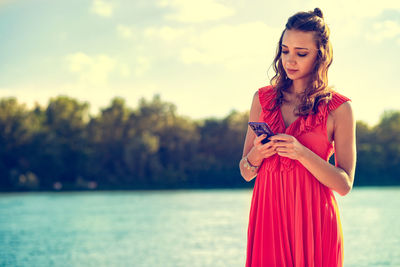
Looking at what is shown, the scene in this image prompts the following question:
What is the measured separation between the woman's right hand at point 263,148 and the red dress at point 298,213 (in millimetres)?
83

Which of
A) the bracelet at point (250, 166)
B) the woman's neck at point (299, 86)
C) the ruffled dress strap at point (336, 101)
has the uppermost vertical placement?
the woman's neck at point (299, 86)

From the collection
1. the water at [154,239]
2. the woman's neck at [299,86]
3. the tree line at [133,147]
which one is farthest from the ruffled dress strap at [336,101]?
the tree line at [133,147]

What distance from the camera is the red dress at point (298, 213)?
8.64 ft

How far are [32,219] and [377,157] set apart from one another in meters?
49.3

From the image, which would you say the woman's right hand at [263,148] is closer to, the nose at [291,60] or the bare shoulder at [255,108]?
the bare shoulder at [255,108]

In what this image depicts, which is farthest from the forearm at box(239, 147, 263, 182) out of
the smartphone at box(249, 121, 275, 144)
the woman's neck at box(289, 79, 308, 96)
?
the woman's neck at box(289, 79, 308, 96)

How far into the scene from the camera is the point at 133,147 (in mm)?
62656

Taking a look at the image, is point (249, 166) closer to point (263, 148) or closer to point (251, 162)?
point (251, 162)

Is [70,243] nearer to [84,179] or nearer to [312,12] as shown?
[312,12]

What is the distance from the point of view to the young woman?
2.62 m

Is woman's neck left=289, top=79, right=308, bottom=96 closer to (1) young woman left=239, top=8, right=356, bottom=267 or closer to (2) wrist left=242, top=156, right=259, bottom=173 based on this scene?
(1) young woman left=239, top=8, right=356, bottom=267

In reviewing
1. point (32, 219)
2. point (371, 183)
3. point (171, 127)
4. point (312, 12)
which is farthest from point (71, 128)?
point (312, 12)

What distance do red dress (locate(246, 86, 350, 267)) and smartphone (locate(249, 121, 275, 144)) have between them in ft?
0.47

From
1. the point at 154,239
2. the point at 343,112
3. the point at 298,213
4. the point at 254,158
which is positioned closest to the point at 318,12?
the point at 343,112
